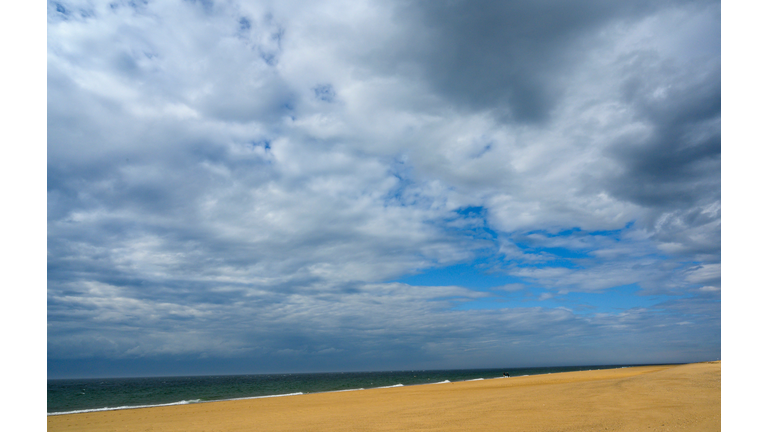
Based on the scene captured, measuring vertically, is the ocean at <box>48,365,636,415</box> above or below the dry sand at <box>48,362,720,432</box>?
below

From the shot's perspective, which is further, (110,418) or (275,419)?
(110,418)

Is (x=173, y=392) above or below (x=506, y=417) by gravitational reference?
below

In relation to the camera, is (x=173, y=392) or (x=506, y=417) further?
(x=173, y=392)

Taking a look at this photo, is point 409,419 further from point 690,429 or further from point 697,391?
point 697,391

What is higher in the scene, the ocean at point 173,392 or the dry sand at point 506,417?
the dry sand at point 506,417

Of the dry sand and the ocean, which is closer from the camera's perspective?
the dry sand

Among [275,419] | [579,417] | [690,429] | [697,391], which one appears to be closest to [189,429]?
[275,419]

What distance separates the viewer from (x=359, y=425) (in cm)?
1504

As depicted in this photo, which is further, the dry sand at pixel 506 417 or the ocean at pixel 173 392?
the ocean at pixel 173 392
